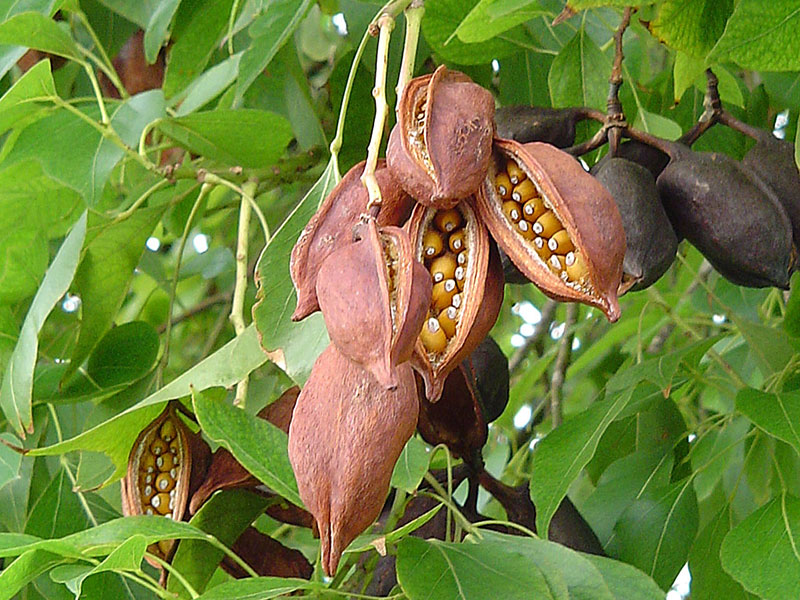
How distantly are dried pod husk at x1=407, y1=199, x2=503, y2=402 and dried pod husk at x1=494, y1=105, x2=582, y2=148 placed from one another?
192 millimetres

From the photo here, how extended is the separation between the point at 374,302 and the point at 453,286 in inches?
4.0

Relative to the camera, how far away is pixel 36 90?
106 centimetres

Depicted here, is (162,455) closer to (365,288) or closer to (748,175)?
(365,288)

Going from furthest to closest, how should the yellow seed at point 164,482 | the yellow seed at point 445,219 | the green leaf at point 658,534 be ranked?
the green leaf at point 658,534
the yellow seed at point 164,482
the yellow seed at point 445,219

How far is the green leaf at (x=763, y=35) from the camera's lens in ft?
2.42

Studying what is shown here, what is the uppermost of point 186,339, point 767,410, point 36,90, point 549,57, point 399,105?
point 399,105

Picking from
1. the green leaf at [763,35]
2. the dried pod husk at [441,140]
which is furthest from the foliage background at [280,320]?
the dried pod husk at [441,140]

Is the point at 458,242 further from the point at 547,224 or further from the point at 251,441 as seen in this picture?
the point at 251,441

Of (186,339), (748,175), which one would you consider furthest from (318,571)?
(186,339)

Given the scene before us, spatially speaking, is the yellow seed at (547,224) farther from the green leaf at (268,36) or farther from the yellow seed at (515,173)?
the green leaf at (268,36)

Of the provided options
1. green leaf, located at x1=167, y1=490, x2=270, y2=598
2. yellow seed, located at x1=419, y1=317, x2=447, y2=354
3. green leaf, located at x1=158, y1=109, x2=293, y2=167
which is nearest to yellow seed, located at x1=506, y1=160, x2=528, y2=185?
yellow seed, located at x1=419, y1=317, x2=447, y2=354

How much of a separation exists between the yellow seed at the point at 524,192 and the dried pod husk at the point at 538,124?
0.17 m

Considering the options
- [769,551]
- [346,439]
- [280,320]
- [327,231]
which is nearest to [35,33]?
[280,320]

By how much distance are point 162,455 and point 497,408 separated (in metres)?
0.27
